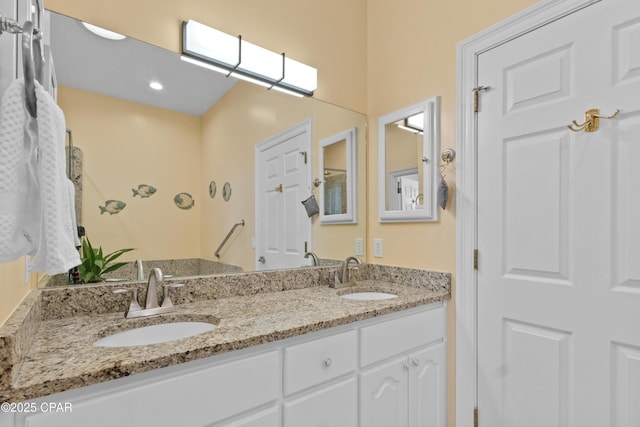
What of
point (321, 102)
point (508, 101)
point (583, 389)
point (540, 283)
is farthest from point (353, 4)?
point (583, 389)

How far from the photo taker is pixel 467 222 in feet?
5.11

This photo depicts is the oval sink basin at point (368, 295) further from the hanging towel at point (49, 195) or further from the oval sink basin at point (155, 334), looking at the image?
the hanging towel at point (49, 195)

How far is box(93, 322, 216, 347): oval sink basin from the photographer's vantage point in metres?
1.07

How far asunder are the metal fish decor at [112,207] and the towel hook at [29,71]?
2.51 feet

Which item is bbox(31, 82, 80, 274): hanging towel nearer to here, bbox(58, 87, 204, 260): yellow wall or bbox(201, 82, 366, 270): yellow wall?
bbox(58, 87, 204, 260): yellow wall

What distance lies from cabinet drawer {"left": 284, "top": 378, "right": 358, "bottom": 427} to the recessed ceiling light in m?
1.51

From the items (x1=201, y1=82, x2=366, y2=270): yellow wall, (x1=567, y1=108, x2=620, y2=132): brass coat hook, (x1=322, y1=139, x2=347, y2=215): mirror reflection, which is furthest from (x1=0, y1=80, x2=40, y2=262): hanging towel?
(x1=567, y1=108, x2=620, y2=132): brass coat hook

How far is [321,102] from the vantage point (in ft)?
6.38

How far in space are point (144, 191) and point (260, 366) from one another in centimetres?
87

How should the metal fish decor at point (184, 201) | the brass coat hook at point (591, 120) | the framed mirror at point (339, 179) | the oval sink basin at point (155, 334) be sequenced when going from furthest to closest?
1. the framed mirror at point (339, 179)
2. the metal fish decor at point (184, 201)
3. the brass coat hook at point (591, 120)
4. the oval sink basin at point (155, 334)

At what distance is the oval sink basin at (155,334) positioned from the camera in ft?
3.50

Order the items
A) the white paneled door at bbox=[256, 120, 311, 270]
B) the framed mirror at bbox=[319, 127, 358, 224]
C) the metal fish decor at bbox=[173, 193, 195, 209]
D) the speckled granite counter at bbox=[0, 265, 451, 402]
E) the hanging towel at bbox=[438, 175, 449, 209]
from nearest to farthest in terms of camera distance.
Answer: the speckled granite counter at bbox=[0, 265, 451, 402]
the metal fish decor at bbox=[173, 193, 195, 209]
the hanging towel at bbox=[438, 175, 449, 209]
the white paneled door at bbox=[256, 120, 311, 270]
the framed mirror at bbox=[319, 127, 358, 224]

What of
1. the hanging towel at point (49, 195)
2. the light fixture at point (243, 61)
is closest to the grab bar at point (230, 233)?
the light fixture at point (243, 61)

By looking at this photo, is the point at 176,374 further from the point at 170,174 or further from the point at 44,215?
the point at 170,174
